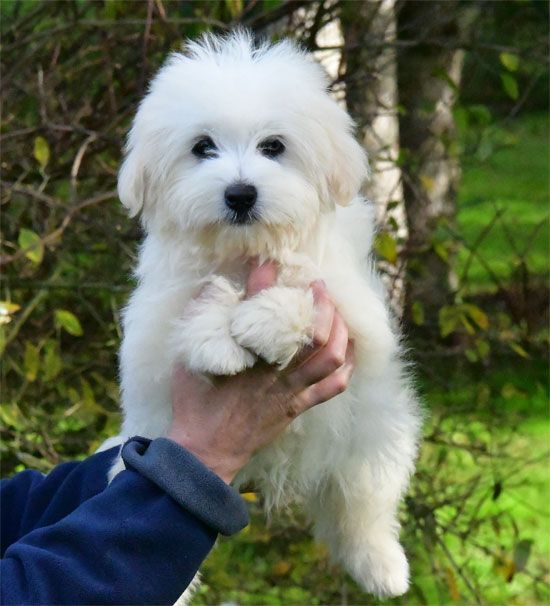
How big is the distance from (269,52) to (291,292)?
0.69 meters

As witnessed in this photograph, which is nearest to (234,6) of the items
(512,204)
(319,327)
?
(319,327)

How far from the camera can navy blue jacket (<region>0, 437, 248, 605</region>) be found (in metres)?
2.00

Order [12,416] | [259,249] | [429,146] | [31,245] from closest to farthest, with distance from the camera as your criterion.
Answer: [259,249]
[31,245]
[12,416]
[429,146]

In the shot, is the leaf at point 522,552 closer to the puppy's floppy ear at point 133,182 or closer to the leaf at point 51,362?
the leaf at point 51,362

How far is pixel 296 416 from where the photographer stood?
8.15ft

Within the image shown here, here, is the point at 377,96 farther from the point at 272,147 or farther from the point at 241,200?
the point at 241,200

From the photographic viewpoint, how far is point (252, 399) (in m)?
2.41

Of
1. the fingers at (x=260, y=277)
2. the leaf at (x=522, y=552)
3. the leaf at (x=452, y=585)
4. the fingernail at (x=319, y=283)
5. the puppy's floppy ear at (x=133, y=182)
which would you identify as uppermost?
the puppy's floppy ear at (x=133, y=182)

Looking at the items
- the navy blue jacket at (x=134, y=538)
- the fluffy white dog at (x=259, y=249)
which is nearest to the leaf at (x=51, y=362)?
the fluffy white dog at (x=259, y=249)

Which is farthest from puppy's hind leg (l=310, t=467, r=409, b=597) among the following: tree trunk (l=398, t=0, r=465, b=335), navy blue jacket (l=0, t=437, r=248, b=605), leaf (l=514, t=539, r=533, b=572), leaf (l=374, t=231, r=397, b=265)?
tree trunk (l=398, t=0, r=465, b=335)

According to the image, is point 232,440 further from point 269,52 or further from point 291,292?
point 269,52

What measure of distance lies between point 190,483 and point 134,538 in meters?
0.16

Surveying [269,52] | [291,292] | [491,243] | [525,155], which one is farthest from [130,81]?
[525,155]

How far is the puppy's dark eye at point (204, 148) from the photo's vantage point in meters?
2.57
